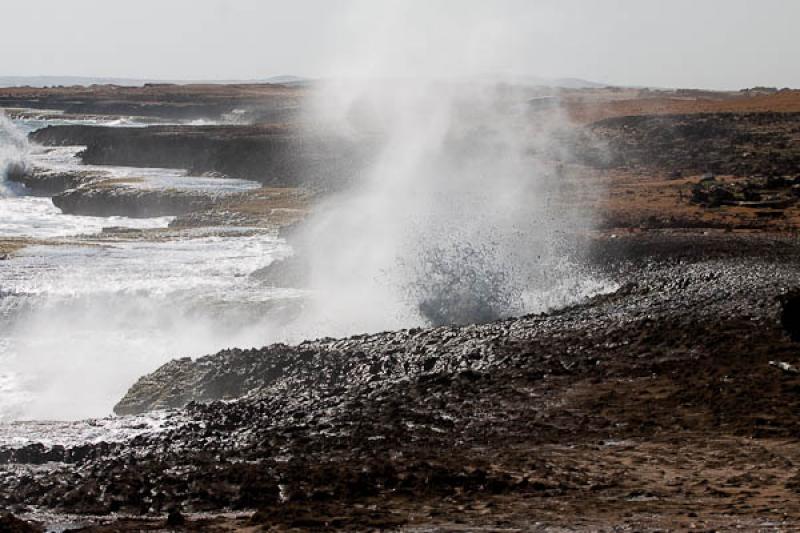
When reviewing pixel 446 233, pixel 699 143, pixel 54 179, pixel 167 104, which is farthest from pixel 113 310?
pixel 167 104

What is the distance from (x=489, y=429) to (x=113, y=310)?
46.0 feet

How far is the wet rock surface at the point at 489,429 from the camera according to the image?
9453 millimetres

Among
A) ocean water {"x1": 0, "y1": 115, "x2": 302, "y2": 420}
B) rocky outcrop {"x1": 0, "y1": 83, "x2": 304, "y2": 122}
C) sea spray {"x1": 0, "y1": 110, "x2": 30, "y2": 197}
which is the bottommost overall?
ocean water {"x1": 0, "y1": 115, "x2": 302, "y2": 420}

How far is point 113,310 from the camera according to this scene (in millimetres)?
24203

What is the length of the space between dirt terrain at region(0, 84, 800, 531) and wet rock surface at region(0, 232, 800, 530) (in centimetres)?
3

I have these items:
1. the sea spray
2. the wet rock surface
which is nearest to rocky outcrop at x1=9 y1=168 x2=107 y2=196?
the sea spray

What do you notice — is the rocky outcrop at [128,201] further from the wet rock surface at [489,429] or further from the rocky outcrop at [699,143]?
the wet rock surface at [489,429]

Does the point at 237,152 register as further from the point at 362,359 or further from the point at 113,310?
→ the point at 362,359

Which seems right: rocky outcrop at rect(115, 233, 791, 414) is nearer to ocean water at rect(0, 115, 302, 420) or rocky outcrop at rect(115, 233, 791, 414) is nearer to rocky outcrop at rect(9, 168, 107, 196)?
ocean water at rect(0, 115, 302, 420)

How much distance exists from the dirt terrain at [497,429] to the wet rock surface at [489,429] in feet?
0.11

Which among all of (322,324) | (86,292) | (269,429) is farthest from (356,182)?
(269,429)

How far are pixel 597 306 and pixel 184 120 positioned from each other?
247ft

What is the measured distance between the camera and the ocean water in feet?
65.4

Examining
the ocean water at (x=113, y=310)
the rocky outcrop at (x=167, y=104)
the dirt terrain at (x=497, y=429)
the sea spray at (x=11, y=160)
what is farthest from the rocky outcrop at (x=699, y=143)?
the rocky outcrop at (x=167, y=104)
